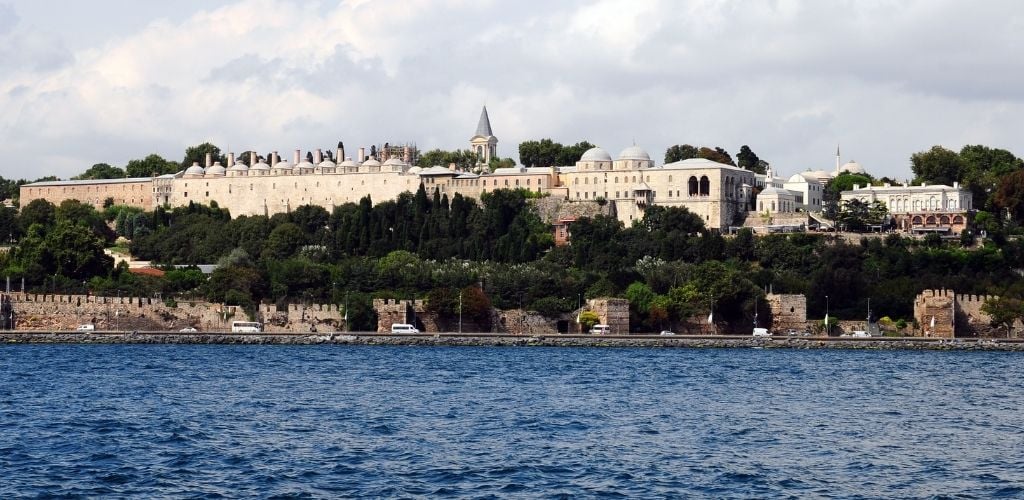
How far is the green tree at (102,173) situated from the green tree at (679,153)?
34.8 metres

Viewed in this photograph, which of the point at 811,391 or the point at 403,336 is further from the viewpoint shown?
the point at 403,336

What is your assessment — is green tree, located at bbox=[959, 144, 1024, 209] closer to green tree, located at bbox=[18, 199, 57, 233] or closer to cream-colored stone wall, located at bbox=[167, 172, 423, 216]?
cream-colored stone wall, located at bbox=[167, 172, 423, 216]

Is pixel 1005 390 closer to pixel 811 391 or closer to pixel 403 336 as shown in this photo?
pixel 811 391

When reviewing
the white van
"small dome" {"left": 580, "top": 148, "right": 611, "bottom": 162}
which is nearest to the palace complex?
"small dome" {"left": 580, "top": 148, "right": 611, "bottom": 162}

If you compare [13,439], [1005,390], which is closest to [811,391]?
[1005,390]

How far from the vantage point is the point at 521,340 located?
56438 mm

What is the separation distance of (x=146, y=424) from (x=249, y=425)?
5.62ft

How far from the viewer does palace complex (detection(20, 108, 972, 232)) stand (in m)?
86.1

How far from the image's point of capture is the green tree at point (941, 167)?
306 feet

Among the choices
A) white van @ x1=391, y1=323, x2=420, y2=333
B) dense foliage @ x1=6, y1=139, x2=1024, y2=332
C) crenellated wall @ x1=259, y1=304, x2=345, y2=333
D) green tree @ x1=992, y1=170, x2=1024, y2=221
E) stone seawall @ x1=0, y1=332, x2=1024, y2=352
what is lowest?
stone seawall @ x1=0, y1=332, x2=1024, y2=352

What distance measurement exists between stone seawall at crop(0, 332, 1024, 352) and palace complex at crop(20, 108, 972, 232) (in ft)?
95.3

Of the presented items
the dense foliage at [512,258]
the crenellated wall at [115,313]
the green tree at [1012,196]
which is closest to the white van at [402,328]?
the dense foliage at [512,258]

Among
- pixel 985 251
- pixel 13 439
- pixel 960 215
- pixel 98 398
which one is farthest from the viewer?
pixel 960 215

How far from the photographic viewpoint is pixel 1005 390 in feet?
123
